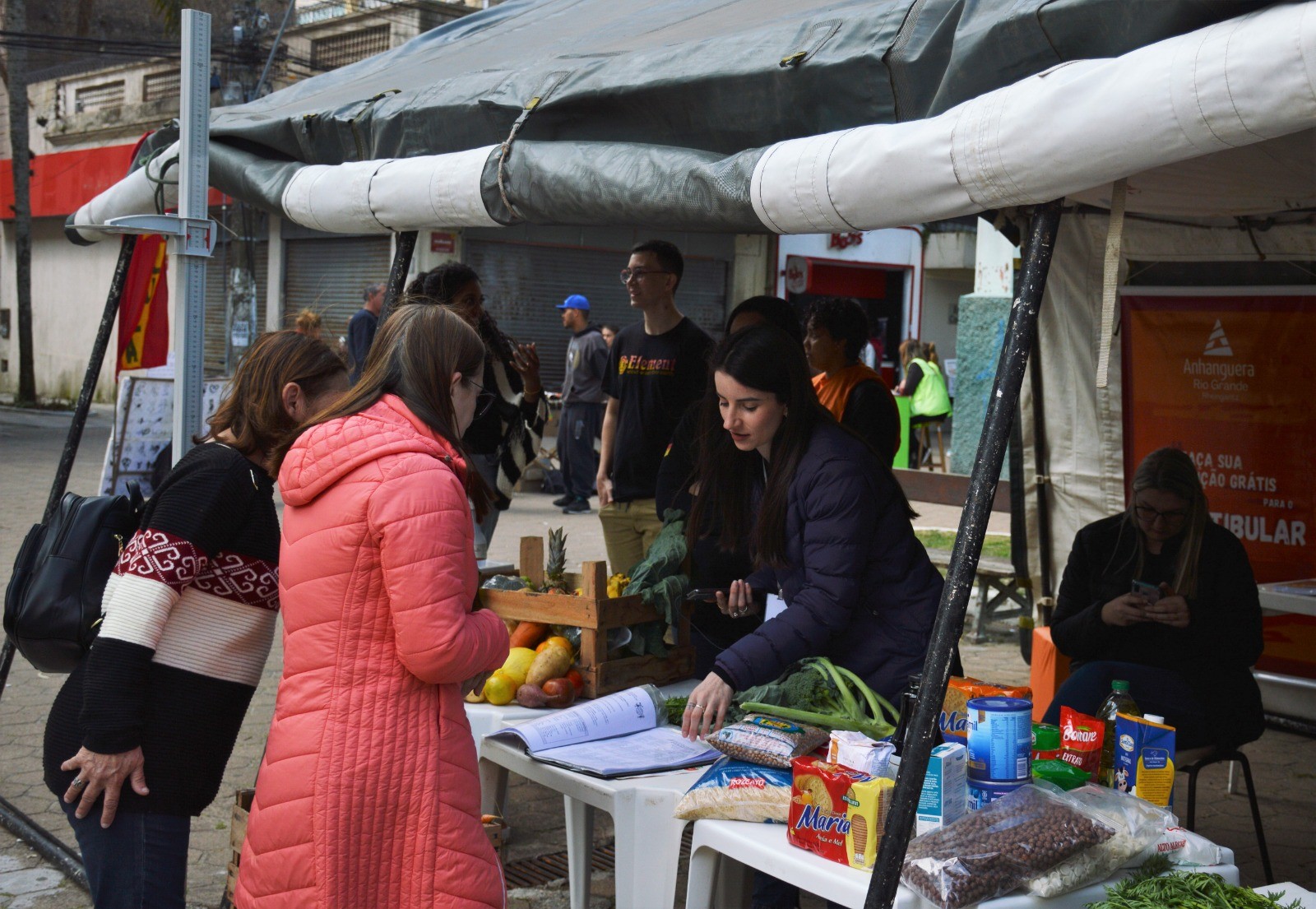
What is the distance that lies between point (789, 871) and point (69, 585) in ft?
5.40

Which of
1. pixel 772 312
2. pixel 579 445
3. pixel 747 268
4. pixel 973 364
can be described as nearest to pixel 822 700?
pixel 772 312

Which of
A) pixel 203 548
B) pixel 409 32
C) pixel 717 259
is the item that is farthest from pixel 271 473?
pixel 409 32

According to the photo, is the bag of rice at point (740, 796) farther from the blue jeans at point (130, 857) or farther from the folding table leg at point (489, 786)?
the folding table leg at point (489, 786)

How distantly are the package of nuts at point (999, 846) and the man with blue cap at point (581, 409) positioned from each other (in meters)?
9.34

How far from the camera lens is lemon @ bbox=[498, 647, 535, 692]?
3279mm

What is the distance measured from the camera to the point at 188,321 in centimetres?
383

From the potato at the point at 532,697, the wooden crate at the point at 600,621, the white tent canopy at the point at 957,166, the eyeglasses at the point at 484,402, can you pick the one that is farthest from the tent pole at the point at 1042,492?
the potato at the point at 532,697

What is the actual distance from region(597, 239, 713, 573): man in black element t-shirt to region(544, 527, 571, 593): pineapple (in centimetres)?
138

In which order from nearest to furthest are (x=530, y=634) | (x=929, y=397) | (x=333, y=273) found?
(x=530, y=634)
(x=929, y=397)
(x=333, y=273)

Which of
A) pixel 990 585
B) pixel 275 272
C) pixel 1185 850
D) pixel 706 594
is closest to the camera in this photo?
pixel 1185 850

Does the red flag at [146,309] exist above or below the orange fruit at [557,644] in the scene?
above

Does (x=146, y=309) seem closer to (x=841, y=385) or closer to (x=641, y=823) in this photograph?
(x=841, y=385)

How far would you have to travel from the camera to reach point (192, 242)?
3.85 meters

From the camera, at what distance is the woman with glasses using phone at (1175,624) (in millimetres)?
3699
